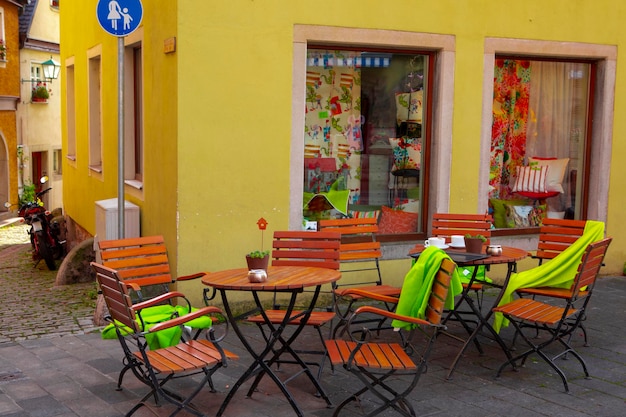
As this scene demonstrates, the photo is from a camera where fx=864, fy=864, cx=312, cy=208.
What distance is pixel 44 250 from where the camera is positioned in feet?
45.9

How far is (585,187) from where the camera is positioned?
10633mm

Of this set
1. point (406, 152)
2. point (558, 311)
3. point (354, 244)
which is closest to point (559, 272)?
point (558, 311)

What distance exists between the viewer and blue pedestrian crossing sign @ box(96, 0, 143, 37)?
24.9ft

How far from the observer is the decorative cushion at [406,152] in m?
9.56

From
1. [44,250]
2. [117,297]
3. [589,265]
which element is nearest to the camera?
[117,297]

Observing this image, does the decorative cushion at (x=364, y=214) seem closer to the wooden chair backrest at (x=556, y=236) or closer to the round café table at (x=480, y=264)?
the wooden chair backrest at (x=556, y=236)

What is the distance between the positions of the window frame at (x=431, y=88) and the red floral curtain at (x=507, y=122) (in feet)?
3.36

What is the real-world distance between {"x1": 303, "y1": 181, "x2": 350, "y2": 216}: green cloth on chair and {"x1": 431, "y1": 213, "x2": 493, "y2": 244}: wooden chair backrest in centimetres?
155

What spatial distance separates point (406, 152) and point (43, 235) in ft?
23.6

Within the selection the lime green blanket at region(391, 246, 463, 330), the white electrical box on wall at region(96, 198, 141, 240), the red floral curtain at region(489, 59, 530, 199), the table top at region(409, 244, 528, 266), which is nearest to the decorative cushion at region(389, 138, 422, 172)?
the red floral curtain at region(489, 59, 530, 199)

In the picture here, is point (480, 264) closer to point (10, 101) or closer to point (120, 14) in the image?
point (120, 14)

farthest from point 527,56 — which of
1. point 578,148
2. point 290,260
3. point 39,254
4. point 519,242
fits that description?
point 39,254

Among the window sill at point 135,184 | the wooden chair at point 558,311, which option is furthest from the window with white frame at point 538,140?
the window sill at point 135,184

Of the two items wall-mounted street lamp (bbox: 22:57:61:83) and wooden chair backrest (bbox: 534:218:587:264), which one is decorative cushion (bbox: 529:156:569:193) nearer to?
wooden chair backrest (bbox: 534:218:587:264)
